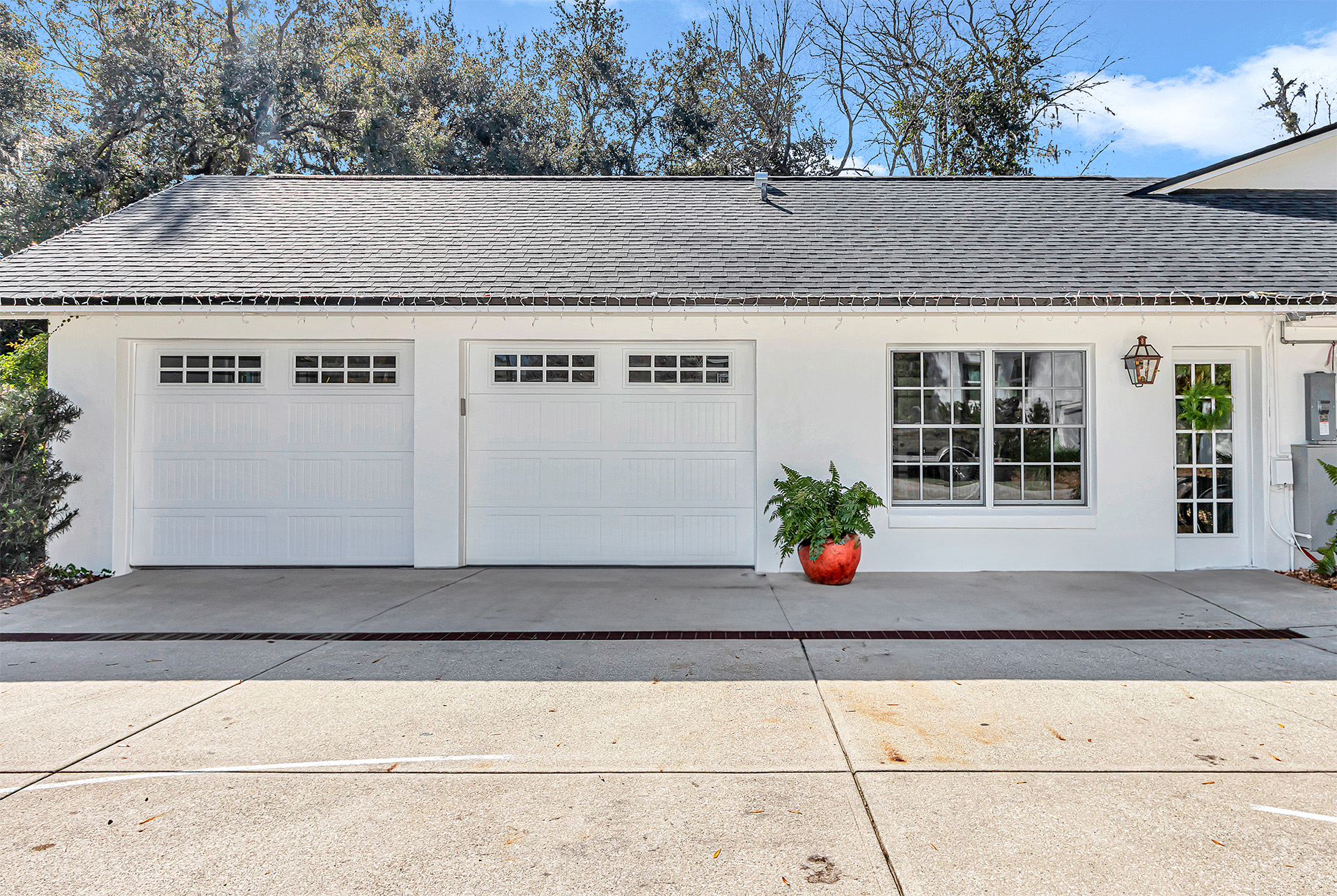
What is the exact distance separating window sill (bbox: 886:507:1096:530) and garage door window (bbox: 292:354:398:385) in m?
5.60

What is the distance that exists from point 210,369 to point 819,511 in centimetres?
662

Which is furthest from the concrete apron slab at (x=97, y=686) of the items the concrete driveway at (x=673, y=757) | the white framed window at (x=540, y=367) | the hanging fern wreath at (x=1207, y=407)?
the hanging fern wreath at (x=1207, y=407)

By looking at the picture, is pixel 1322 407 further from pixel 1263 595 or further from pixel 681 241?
pixel 681 241

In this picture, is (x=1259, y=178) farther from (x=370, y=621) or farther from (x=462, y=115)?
(x=462, y=115)

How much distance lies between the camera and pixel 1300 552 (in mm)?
7707

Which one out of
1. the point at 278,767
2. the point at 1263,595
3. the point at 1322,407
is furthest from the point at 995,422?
the point at 278,767

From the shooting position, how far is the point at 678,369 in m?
8.19

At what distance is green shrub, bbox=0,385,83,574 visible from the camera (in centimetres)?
716

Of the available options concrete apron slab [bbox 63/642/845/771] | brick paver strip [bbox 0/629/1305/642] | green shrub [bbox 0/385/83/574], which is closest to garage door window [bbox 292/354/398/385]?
green shrub [bbox 0/385/83/574]

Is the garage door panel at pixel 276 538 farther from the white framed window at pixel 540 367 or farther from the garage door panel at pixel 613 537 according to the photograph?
the white framed window at pixel 540 367

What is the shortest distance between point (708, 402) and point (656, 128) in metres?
16.3

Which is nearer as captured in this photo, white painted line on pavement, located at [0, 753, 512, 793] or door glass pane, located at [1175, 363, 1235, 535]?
white painted line on pavement, located at [0, 753, 512, 793]

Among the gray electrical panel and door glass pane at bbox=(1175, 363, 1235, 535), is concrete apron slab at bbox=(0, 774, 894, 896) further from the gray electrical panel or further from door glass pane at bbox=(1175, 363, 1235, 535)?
the gray electrical panel

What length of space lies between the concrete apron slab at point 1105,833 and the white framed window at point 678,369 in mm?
5299
